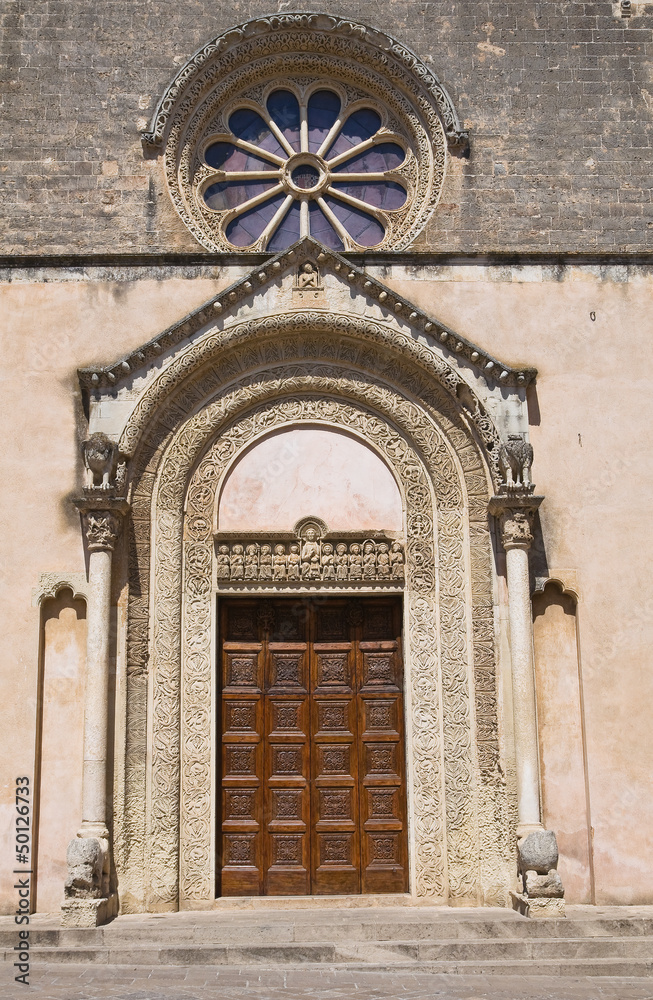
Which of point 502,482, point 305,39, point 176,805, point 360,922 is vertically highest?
point 305,39

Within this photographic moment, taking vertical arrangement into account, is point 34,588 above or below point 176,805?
above

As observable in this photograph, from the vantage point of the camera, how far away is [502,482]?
10.7 meters

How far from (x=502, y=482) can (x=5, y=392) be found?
5.09 meters

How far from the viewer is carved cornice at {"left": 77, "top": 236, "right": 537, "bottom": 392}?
1091 centimetres

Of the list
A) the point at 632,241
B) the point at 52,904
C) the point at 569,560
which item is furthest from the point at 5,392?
the point at 632,241

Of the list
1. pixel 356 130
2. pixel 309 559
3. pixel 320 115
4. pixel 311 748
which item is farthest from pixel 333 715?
pixel 320 115

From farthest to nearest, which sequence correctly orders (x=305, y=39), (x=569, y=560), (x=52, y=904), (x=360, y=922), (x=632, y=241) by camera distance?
(x=305, y=39)
(x=632, y=241)
(x=569, y=560)
(x=52, y=904)
(x=360, y=922)

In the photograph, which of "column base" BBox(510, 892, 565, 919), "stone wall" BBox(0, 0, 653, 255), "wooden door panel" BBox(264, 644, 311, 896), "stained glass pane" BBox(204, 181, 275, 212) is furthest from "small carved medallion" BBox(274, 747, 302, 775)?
"stained glass pane" BBox(204, 181, 275, 212)

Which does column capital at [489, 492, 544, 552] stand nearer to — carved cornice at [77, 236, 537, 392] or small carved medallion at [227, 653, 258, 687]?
carved cornice at [77, 236, 537, 392]

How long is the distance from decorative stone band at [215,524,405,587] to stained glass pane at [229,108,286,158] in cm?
517

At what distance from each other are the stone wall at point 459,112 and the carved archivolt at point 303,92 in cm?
21

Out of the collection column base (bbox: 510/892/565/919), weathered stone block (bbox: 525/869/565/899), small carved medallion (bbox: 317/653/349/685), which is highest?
small carved medallion (bbox: 317/653/349/685)

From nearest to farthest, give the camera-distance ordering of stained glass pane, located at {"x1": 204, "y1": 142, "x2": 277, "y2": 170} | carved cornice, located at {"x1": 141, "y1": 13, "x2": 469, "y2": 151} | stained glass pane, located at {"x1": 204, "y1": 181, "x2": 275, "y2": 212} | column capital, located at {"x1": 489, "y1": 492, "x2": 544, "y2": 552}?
1. column capital, located at {"x1": 489, "y1": 492, "x2": 544, "y2": 552}
2. carved cornice, located at {"x1": 141, "y1": 13, "x2": 469, "y2": 151}
3. stained glass pane, located at {"x1": 204, "y1": 181, "x2": 275, "y2": 212}
4. stained glass pane, located at {"x1": 204, "y1": 142, "x2": 277, "y2": 170}

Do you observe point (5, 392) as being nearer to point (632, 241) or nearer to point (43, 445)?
point (43, 445)
